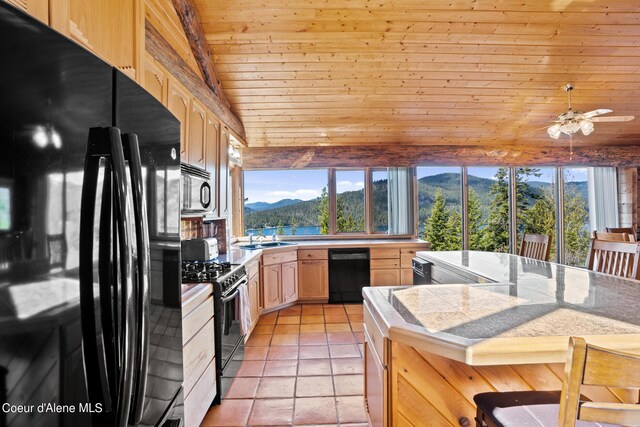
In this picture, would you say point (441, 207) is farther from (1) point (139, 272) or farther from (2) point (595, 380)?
(1) point (139, 272)

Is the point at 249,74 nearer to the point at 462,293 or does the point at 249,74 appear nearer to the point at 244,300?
the point at 244,300

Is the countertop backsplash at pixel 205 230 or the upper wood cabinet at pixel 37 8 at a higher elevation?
the upper wood cabinet at pixel 37 8

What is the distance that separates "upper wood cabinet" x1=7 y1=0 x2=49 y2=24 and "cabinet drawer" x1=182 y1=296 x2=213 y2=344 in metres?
1.29

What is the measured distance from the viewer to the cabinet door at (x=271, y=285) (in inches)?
158

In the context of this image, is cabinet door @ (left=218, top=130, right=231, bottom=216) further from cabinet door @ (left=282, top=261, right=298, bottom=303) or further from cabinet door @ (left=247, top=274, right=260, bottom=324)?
cabinet door @ (left=282, top=261, right=298, bottom=303)

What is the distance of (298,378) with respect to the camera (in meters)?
2.57

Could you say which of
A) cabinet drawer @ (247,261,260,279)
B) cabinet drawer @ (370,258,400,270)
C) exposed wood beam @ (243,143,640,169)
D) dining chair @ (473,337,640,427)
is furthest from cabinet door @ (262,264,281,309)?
dining chair @ (473,337,640,427)

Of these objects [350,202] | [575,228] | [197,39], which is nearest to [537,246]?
[350,202]

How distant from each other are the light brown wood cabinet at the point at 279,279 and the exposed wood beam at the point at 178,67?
1.81 meters

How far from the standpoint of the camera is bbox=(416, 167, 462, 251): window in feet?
18.8

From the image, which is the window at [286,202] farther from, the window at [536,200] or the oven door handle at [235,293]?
the window at [536,200]

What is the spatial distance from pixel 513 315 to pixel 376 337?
22.0 inches

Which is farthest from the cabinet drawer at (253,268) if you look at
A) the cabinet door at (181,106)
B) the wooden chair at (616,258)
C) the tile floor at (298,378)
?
the wooden chair at (616,258)

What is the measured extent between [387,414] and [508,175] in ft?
19.1
